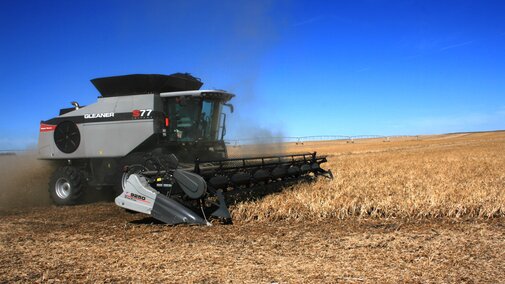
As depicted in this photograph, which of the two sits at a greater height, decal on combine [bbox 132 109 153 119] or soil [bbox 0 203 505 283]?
decal on combine [bbox 132 109 153 119]

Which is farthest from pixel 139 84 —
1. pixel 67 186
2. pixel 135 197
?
pixel 135 197

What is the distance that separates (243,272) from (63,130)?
806 cm

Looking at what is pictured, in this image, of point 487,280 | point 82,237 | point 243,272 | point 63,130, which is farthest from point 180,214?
point 63,130

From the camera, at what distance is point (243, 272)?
400 cm

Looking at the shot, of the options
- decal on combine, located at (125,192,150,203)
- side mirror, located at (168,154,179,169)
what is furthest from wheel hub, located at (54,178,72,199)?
decal on combine, located at (125,192,150,203)

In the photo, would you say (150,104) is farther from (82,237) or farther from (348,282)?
(348,282)

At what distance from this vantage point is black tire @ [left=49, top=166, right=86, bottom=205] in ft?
32.1

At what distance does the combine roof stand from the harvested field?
3117 mm

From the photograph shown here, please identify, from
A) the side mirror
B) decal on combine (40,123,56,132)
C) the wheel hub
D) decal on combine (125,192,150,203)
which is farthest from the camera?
decal on combine (40,123,56,132)

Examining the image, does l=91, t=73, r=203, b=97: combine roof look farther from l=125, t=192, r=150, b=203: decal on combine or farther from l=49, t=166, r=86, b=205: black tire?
l=125, t=192, r=150, b=203: decal on combine

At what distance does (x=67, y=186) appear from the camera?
10.0 m

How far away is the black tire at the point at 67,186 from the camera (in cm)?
979

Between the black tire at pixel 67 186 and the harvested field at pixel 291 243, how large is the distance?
1.61m

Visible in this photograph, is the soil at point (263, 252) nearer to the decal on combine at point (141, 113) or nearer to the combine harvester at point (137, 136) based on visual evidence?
the combine harvester at point (137, 136)
